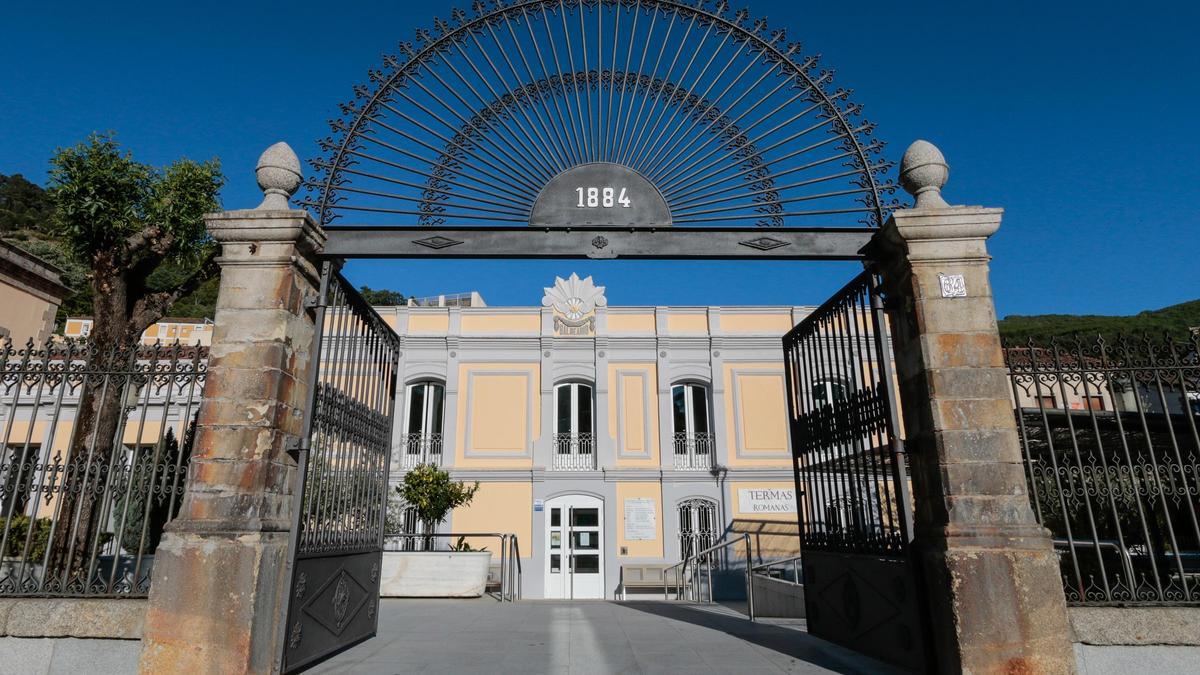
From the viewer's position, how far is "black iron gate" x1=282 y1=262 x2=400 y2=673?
449cm

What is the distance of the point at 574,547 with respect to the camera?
671 inches

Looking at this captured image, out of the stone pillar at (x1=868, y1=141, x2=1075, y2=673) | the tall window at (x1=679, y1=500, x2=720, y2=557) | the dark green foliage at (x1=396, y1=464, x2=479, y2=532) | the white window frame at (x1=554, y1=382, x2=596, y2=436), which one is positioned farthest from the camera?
the white window frame at (x1=554, y1=382, x2=596, y2=436)

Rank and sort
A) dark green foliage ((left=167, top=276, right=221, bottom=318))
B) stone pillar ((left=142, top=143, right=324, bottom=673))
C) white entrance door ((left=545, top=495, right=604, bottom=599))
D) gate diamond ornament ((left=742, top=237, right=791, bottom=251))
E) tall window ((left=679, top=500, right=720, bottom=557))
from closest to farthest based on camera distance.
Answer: stone pillar ((left=142, top=143, right=324, bottom=673)) → gate diamond ornament ((left=742, top=237, right=791, bottom=251)) → white entrance door ((left=545, top=495, right=604, bottom=599)) → tall window ((left=679, top=500, right=720, bottom=557)) → dark green foliage ((left=167, top=276, right=221, bottom=318))

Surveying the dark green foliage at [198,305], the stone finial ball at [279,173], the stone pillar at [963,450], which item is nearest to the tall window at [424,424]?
the stone finial ball at [279,173]

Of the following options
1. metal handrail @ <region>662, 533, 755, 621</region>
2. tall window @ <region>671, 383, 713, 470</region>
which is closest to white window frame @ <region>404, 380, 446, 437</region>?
tall window @ <region>671, 383, 713, 470</region>

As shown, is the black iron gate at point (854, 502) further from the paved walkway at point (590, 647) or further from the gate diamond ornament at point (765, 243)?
the gate diamond ornament at point (765, 243)

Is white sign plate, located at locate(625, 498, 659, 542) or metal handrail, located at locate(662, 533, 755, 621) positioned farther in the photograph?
white sign plate, located at locate(625, 498, 659, 542)

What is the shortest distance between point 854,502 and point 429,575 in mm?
8494

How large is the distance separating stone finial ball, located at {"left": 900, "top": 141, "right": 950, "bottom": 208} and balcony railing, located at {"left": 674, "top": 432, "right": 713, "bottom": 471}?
13426mm

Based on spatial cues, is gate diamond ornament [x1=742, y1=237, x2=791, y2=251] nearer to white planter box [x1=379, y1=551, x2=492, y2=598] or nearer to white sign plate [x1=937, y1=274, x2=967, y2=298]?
white sign plate [x1=937, y1=274, x2=967, y2=298]

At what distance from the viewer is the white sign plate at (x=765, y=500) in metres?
17.1

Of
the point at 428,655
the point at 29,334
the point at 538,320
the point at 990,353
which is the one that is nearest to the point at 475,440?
the point at 538,320

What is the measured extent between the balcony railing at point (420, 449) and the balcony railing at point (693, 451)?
20.7 feet

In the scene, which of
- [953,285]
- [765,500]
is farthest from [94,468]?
[765,500]
